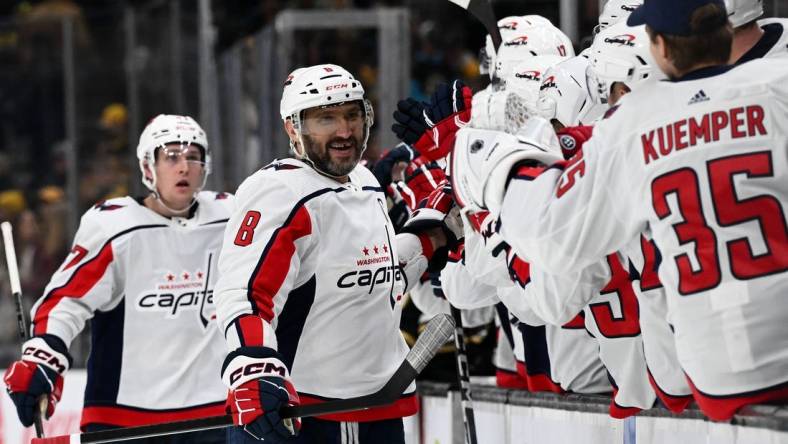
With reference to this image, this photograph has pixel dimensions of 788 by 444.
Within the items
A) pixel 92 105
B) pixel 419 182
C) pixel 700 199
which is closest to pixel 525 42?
pixel 419 182

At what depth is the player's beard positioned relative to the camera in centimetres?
370

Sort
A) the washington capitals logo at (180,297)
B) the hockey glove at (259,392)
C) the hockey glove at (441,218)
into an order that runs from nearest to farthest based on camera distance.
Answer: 1. the hockey glove at (259,392)
2. the hockey glove at (441,218)
3. the washington capitals logo at (180,297)

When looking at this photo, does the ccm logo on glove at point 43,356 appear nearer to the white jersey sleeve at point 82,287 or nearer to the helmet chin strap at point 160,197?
the white jersey sleeve at point 82,287

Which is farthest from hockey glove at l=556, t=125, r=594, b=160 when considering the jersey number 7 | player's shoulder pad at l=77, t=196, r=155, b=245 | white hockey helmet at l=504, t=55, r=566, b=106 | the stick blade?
player's shoulder pad at l=77, t=196, r=155, b=245

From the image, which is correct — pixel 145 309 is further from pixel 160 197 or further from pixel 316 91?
pixel 316 91

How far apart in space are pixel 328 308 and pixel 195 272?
4.55 ft

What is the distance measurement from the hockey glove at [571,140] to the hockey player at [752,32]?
1.41 feet

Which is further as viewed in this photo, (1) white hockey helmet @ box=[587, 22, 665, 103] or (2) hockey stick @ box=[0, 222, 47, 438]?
(2) hockey stick @ box=[0, 222, 47, 438]

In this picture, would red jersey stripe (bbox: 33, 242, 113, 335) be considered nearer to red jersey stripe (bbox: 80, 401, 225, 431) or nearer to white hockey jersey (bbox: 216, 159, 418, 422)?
red jersey stripe (bbox: 80, 401, 225, 431)

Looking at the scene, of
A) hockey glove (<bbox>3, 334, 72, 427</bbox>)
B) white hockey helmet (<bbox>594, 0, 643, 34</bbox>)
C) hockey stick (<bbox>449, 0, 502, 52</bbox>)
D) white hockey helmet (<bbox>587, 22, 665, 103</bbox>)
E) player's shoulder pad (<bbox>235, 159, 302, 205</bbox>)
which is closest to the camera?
white hockey helmet (<bbox>587, 22, 665, 103</bbox>)

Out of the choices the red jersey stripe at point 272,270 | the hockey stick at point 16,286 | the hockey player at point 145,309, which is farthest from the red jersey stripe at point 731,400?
the hockey stick at point 16,286

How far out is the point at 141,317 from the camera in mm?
4844

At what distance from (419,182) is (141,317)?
1.11 m

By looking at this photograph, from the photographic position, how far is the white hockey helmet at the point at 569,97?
4004mm
